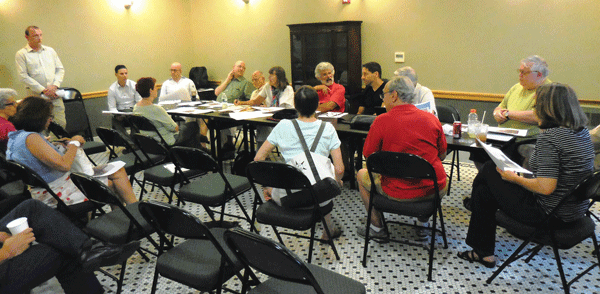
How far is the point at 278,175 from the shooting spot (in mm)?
2330

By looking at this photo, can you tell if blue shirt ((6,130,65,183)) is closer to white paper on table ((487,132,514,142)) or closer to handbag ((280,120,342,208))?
handbag ((280,120,342,208))

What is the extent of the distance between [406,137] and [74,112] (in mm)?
5414

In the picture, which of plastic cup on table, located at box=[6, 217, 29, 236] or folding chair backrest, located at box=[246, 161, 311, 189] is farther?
folding chair backrest, located at box=[246, 161, 311, 189]

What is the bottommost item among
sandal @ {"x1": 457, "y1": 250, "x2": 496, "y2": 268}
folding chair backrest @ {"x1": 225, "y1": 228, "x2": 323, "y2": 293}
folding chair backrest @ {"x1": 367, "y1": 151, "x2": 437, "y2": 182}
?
sandal @ {"x1": 457, "y1": 250, "x2": 496, "y2": 268}

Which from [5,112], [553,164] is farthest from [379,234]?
[5,112]

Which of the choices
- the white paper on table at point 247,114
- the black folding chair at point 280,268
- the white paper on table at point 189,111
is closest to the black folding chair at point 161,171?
the white paper on table at point 247,114

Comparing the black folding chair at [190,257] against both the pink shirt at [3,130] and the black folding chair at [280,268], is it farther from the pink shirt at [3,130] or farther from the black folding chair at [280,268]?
the pink shirt at [3,130]

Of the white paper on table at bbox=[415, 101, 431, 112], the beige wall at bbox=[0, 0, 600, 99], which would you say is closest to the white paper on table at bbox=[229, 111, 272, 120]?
the white paper on table at bbox=[415, 101, 431, 112]

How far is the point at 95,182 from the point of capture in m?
2.24

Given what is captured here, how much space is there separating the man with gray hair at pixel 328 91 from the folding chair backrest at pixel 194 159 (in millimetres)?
1895

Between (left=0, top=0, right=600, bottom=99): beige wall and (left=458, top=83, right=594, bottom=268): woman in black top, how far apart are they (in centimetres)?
361

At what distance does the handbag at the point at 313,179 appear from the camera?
2.46 meters

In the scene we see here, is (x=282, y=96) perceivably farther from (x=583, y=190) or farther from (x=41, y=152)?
(x=583, y=190)

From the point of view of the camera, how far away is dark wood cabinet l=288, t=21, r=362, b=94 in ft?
21.0
